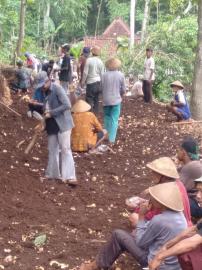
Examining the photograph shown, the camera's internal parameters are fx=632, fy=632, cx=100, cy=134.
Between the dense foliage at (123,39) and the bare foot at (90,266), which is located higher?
the dense foliage at (123,39)

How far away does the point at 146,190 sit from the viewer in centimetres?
732

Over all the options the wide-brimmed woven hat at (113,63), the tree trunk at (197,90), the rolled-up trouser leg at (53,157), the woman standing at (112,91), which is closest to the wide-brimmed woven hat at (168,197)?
the rolled-up trouser leg at (53,157)

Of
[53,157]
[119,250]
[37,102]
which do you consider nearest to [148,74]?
[37,102]

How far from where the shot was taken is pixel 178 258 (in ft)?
16.5

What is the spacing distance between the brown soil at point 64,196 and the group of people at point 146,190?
0.39 metres

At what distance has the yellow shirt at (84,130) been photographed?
1077cm

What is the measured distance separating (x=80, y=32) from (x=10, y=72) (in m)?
29.2

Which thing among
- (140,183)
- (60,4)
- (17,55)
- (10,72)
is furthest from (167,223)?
(60,4)

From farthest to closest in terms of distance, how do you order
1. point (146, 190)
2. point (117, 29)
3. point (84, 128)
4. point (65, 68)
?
point (117, 29), point (65, 68), point (84, 128), point (146, 190)

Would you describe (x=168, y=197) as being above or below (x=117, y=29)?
above

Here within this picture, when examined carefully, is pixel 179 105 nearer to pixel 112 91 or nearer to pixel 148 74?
pixel 112 91

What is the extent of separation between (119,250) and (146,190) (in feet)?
4.82

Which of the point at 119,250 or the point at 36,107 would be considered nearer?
the point at 119,250

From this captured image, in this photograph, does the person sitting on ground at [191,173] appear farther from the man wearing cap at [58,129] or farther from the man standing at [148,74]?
the man standing at [148,74]
